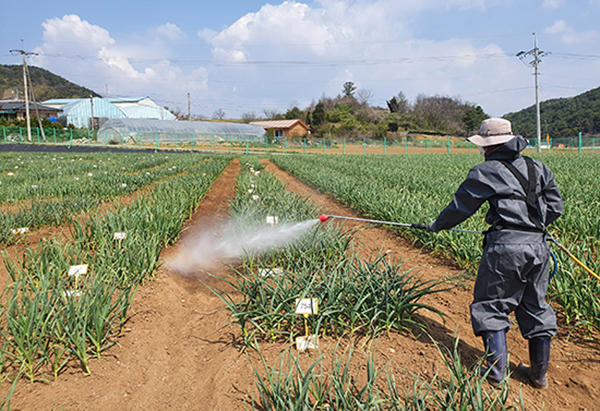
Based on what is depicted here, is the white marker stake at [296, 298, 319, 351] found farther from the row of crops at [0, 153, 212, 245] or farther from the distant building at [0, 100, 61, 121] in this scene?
the distant building at [0, 100, 61, 121]

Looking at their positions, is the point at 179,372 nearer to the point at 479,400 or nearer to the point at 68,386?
the point at 68,386

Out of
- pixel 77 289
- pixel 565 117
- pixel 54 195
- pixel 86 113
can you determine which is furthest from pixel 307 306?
pixel 565 117


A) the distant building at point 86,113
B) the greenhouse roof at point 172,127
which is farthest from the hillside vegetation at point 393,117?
the distant building at point 86,113

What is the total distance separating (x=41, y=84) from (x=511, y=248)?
4838 inches

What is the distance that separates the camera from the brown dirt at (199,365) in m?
2.04

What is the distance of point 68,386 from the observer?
2.11m

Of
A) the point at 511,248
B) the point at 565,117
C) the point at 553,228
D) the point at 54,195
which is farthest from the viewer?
the point at 565,117

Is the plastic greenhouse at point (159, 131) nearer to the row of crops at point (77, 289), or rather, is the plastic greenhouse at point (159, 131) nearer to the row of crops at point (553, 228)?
the row of crops at point (553, 228)

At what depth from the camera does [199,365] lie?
2.41 metres

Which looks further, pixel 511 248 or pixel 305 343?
pixel 305 343

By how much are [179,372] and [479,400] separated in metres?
1.67

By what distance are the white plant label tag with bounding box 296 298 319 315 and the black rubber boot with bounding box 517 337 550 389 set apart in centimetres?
127

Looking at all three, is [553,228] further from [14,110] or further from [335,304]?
[14,110]

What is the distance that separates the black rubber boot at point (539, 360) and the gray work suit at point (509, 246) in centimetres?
4
